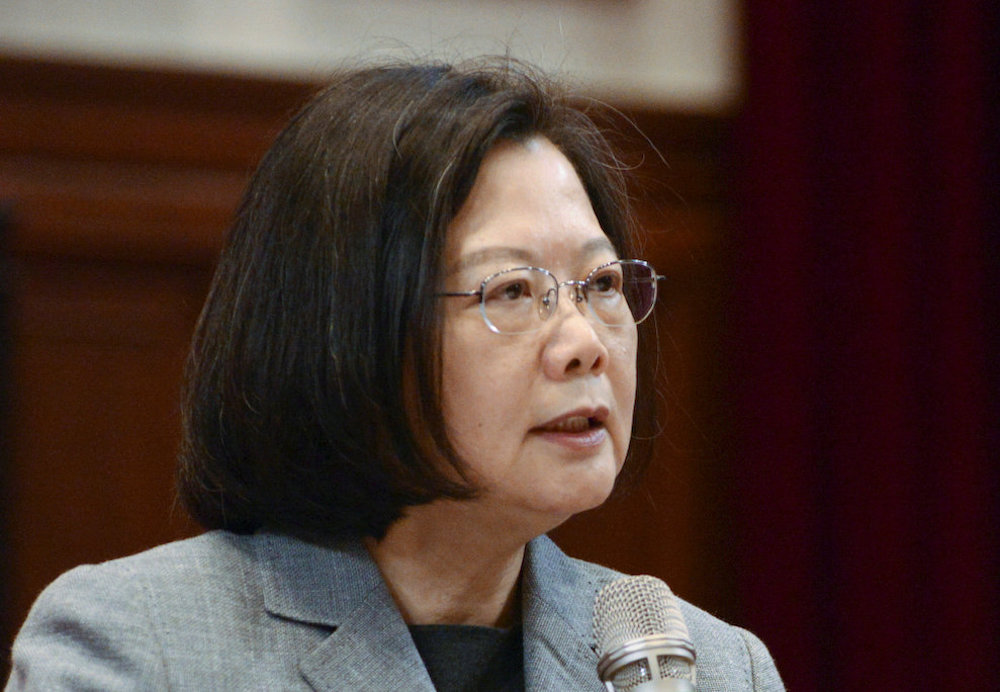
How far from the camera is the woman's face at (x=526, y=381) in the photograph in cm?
156

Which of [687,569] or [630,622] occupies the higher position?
[630,622]

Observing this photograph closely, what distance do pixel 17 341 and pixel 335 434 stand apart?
1.69m

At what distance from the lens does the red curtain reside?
3426mm

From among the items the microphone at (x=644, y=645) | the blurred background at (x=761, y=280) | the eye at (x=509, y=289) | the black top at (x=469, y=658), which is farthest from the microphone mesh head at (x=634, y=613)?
the blurred background at (x=761, y=280)

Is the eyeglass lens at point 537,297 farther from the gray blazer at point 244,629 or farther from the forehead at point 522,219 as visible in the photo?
the gray blazer at point 244,629

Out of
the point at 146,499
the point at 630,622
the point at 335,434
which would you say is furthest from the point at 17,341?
the point at 630,622

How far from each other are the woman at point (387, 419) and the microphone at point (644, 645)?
19cm

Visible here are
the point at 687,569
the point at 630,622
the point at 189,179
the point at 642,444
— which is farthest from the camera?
the point at 687,569

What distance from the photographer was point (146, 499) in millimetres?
3199

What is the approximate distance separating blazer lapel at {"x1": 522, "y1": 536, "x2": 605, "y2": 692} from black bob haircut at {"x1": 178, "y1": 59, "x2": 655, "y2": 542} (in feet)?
0.76

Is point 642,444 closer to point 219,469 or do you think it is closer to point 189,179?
point 219,469

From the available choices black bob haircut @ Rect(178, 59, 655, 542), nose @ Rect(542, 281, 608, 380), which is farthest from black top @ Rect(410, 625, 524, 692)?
nose @ Rect(542, 281, 608, 380)

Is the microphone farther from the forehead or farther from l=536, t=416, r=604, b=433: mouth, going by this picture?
the forehead

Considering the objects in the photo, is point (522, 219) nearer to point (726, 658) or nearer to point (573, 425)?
point (573, 425)
